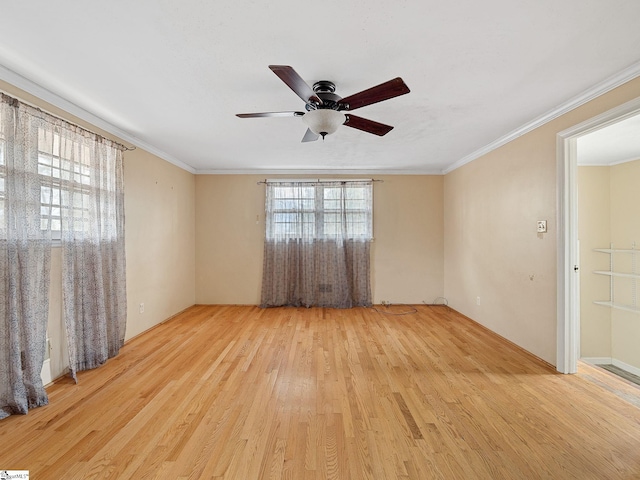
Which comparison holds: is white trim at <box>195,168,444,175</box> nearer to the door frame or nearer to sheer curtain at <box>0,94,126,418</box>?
sheer curtain at <box>0,94,126,418</box>

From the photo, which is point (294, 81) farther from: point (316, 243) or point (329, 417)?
point (316, 243)

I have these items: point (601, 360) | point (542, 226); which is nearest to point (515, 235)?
point (542, 226)

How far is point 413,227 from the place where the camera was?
5.17m

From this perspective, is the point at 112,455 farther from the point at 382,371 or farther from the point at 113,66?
the point at 113,66

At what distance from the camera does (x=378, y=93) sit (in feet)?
6.14

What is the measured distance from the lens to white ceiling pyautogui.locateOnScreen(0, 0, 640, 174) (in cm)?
149

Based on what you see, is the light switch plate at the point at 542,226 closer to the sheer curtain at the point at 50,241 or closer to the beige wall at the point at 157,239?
the sheer curtain at the point at 50,241

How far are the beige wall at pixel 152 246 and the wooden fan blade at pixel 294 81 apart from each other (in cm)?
217

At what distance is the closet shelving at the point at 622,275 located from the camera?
3.67m

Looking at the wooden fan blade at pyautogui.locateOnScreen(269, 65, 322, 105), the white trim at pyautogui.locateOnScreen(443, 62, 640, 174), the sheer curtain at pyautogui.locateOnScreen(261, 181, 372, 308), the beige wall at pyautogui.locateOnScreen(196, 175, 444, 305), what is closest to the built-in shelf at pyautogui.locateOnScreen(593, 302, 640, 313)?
the beige wall at pyautogui.locateOnScreen(196, 175, 444, 305)

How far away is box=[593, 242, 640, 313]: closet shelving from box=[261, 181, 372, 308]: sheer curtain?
10.7 feet

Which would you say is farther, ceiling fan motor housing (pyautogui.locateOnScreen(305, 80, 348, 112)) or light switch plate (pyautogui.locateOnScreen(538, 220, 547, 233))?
light switch plate (pyautogui.locateOnScreen(538, 220, 547, 233))

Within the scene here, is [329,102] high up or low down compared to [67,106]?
down

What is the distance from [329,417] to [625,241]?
4534 mm
